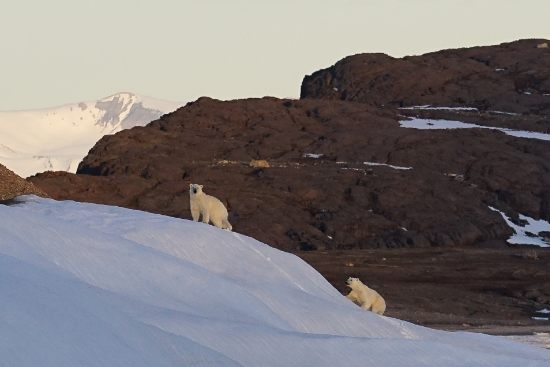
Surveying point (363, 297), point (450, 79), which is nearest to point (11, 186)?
point (363, 297)

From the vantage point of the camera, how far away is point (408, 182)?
58.0 m

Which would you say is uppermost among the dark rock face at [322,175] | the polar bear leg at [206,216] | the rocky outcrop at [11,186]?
the rocky outcrop at [11,186]

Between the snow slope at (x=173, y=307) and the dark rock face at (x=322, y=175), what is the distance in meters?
32.8

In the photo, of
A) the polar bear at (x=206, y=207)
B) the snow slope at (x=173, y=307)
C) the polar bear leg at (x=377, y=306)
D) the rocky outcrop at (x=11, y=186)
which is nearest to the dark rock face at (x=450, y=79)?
the polar bear leg at (x=377, y=306)

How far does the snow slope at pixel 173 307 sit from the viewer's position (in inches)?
301

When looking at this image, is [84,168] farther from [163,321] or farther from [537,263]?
[163,321]

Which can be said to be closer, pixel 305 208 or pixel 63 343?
pixel 63 343

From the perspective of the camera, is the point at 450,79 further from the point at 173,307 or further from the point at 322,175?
the point at 173,307

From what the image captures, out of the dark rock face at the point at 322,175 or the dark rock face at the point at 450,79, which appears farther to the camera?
the dark rock face at the point at 450,79

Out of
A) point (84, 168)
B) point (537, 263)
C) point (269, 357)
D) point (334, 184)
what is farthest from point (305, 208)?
point (269, 357)

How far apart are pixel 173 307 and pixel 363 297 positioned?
11270mm

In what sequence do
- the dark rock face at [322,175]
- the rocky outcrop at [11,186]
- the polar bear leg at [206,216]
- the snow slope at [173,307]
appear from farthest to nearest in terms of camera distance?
the dark rock face at [322,175] < the rocky outcrop at [11,186] < the polar bear leg at [206,216] < the snow slope at [173,307]

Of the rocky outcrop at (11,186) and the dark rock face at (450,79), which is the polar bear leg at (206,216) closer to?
the rocky outcrop at (11,186)

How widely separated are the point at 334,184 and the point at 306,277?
42.0 meters
